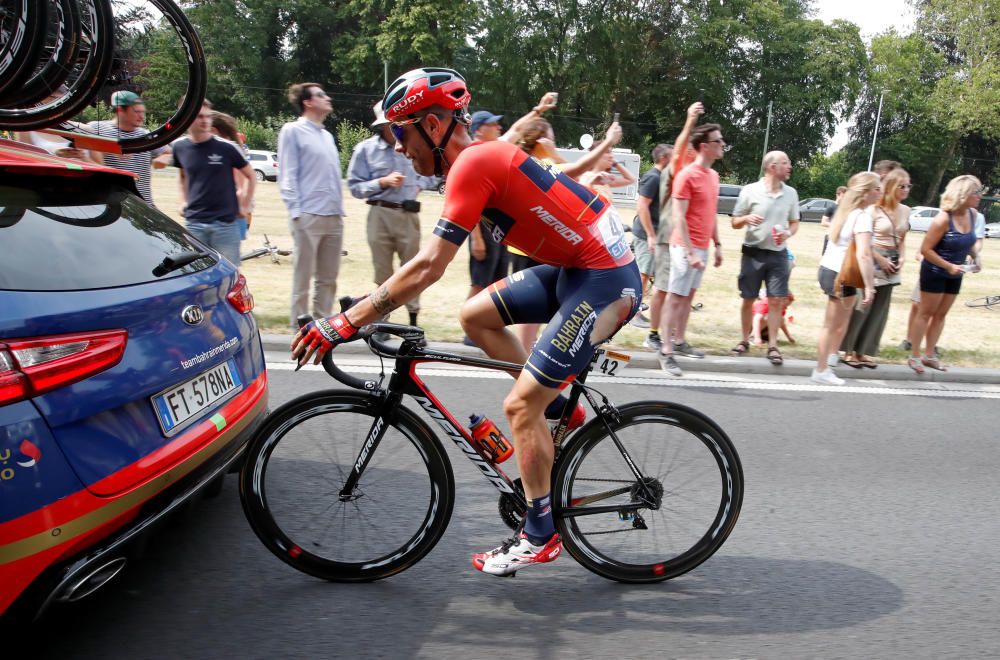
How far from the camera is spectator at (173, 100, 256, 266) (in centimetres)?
705

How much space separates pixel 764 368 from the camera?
24.4ft

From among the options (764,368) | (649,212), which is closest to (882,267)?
(764,368)

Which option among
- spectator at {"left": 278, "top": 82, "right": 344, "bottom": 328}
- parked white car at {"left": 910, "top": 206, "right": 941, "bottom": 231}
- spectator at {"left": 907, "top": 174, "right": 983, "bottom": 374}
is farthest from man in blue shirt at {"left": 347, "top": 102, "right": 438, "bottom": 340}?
parked white car at {"left": 910, "top": 206, "right": 941, "bottom": 231}

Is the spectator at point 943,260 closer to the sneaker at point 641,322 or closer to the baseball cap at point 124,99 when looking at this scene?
the sneaker at point 641,322

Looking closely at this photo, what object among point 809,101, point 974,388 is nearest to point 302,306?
point 974,388

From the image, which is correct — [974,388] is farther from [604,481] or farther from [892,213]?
[604,481]

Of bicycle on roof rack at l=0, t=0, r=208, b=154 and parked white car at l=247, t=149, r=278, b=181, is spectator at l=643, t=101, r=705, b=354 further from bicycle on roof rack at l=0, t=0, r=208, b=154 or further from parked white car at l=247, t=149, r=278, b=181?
parked white car at l=247, t=149, r=278, b=181

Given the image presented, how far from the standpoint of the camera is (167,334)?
9.28 feet

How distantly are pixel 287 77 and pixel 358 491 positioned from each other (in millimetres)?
65790

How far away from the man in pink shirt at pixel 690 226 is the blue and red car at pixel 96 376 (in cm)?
466

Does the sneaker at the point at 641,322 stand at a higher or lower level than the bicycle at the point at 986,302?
lower

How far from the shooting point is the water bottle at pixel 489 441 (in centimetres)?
330

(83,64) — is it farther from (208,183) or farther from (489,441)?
(208,183)

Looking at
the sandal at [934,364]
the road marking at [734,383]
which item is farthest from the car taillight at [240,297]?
the sandal at [934,364]
